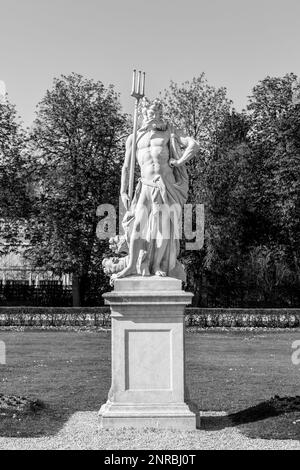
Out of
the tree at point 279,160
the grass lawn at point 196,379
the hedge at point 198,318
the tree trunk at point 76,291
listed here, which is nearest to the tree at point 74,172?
the tree trunk at point 76,291

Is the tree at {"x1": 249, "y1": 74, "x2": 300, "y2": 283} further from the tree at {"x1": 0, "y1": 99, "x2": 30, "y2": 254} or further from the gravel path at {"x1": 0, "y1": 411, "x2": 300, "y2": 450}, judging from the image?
the gravel path at {"x1": 0, "y1": 411, "x2": 300, "y2": 450}

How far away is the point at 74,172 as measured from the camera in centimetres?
3809

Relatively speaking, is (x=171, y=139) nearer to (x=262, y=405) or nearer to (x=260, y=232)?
(x=262, y=405)

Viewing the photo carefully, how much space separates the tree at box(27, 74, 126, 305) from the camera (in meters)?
37.5

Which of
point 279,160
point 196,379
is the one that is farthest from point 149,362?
point 279,160

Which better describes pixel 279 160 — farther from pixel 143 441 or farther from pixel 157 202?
pixel 143 441

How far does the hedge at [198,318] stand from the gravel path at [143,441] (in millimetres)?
22436

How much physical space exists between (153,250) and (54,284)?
3176cm

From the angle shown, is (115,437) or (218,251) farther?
(218,251)

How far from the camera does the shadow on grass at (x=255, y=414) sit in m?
10.9

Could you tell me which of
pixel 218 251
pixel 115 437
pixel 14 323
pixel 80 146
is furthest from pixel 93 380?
pixel 80 146

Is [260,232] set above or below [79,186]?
below
